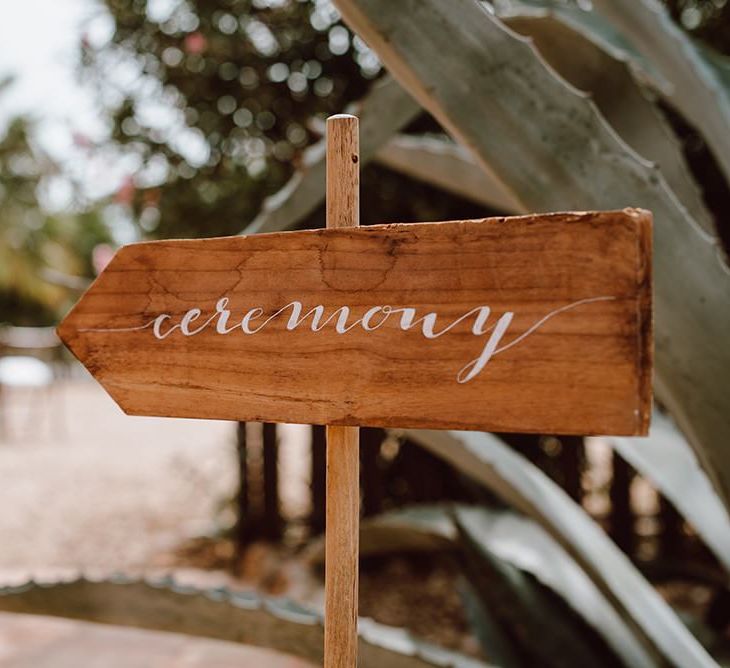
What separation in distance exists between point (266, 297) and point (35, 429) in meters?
6.09

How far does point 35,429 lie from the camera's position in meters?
6.23

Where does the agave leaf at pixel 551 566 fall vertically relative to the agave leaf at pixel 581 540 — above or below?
below

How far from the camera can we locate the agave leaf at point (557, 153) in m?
0.76

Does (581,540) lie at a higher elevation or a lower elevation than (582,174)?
lower

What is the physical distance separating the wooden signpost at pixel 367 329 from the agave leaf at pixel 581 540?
12.5 inches

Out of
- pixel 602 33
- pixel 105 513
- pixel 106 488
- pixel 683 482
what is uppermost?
pixel 602 33

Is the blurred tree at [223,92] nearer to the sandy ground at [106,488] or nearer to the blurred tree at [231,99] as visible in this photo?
the blurred tree at [231,99]

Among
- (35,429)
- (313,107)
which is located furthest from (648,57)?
(35,429)

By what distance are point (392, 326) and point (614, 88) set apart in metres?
0.63

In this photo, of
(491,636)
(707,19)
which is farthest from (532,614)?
(707,19)

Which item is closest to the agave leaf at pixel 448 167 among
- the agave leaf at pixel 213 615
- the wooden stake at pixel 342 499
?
the wooden stake at pixel 342 499

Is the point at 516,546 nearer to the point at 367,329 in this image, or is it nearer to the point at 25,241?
the point at 367,329

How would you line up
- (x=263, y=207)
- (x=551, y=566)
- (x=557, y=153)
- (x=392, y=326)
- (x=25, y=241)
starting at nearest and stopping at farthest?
1. (x=392, y=326)
2. (x=557, y=153)
3. (x=551, y=566)
4. (x=263, y=207)
5. (x=25, y=241)

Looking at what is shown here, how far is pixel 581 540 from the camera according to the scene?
37.4 inches
